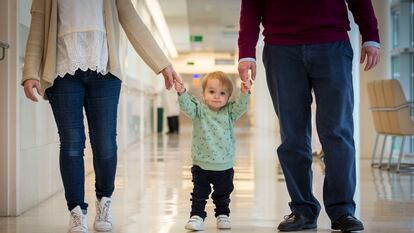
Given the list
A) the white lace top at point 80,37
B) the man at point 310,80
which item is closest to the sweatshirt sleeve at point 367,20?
the man at point 310,80

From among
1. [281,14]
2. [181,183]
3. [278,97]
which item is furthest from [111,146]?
[181,183]

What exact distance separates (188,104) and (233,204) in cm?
107

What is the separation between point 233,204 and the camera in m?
3.75

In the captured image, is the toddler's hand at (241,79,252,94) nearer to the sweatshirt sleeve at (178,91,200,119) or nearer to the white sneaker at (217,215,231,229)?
the sweatshirt sleeve at (178,91,200,119)

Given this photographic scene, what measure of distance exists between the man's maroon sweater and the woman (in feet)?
1.43

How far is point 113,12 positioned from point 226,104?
0.70 meters

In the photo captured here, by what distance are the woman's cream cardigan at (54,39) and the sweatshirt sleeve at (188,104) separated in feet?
0.55

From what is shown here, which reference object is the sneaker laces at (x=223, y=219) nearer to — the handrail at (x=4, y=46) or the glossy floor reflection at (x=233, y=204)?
the glossy floor reflection at (x=233, y=204)

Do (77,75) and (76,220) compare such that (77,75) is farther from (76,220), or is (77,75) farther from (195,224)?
(195,224)

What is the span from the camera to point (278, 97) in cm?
286

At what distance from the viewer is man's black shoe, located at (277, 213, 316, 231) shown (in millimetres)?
2838

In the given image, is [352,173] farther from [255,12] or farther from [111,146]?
[111,146]

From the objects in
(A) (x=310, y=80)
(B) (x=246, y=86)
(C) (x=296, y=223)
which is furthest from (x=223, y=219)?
(A) (x=310, y=80)

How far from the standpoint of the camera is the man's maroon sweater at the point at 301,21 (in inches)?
108
